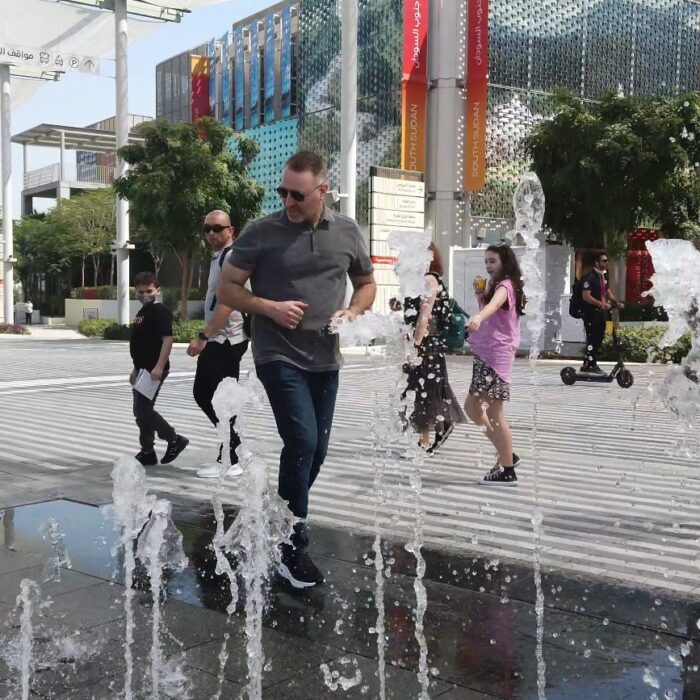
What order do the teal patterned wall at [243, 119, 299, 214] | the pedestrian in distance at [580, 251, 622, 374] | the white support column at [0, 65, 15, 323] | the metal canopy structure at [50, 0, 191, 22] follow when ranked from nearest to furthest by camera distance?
1. the pedestrian in distance at [580, 251, 622, 374]
2. the metal canopy structure at [50, 0, 191, 22]
3. the white support column at [0, 65, 15, 323]
4. the teal patterned wall at [243, 119, 299, 214]

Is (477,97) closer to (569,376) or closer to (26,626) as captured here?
(569,376)

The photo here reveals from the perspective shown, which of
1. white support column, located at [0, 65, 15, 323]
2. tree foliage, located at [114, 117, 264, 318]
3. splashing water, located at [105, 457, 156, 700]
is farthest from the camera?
white support column, located at [0, 65, 15, 323]

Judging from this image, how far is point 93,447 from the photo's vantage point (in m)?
8.20

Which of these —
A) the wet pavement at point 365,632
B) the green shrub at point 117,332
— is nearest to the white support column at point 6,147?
the green shrub at point 117,332

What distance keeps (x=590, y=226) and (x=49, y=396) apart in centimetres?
1777

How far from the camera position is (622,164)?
930 inches

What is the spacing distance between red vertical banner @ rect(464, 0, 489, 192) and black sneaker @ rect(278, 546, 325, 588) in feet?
100

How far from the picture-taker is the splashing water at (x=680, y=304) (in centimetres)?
379

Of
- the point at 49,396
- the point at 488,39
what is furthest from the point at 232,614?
the point at 488,39

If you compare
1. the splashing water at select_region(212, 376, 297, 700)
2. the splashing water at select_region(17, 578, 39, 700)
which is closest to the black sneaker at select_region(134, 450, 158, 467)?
the splashing water at select_region(212, 376, 297, 700)

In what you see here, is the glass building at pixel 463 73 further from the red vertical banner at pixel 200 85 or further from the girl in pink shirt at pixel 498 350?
the girl in pink shirt at pixel 498 350

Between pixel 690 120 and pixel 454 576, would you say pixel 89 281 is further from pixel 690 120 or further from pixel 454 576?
pixel 454 576

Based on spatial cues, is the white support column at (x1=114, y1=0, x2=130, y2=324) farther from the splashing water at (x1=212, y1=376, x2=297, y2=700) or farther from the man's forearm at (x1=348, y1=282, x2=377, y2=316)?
the man's forearm at (x1=348, y1=282, x2=377, y2=316)

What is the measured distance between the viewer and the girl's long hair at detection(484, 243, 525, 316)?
6461 mm
